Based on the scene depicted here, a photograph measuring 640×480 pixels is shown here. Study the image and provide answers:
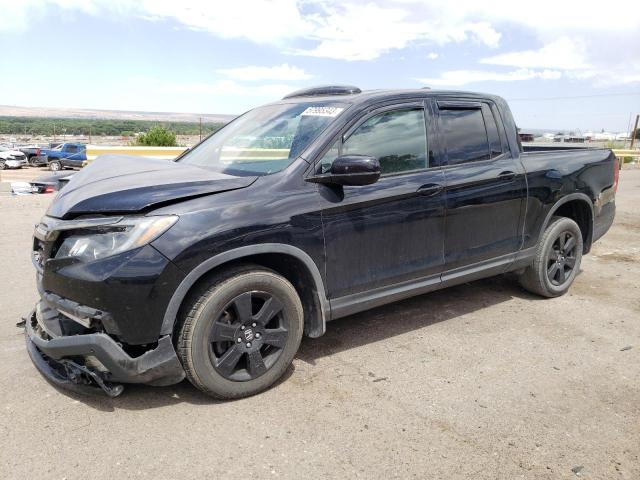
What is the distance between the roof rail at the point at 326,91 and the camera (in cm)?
408

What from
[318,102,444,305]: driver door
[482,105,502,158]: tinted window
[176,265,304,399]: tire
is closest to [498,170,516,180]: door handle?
[482,105,502,158]: tinted window

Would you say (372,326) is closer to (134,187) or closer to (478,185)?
(478,185)

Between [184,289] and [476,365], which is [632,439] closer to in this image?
[476,365]

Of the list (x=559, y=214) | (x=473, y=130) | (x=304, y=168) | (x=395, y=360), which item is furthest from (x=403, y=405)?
(x=559, y=214)

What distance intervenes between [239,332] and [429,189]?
1734 millimetres

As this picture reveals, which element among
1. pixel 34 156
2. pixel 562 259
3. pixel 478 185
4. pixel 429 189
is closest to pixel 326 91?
pixel 429 189

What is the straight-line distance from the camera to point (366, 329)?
4.31m

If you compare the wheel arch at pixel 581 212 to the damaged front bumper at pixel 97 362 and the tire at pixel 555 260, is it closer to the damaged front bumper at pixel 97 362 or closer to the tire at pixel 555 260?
the tire at pixel 555 260

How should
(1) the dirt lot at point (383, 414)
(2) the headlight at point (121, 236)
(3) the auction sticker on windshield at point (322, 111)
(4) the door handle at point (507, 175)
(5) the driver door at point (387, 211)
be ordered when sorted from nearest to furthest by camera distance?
1. (1) the dirt lot at point (383, 414)
2. (2) the headlight at point (121, 236)
3. (5) the driver door at point (387, 211)
4. (3) the auction sticker on windshield at point (322, 111)
5. (4) the door handle at point (507, 175)

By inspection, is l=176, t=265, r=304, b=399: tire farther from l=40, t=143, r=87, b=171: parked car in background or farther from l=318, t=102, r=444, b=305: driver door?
l=40, t=143, r=87, b=171: parked car in background

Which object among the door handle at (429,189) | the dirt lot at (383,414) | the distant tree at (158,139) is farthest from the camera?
the distant tree at (158,139)

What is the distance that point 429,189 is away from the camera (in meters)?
3.83

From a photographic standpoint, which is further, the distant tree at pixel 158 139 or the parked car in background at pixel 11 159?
the parked car in background at pixel 11 159

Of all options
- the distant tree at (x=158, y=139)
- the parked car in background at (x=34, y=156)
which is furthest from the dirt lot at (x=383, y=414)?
the parked car in background at (x=34, y=156)
